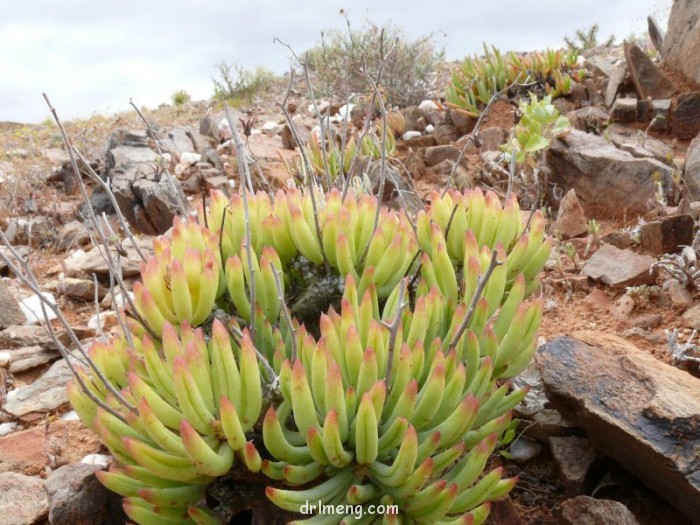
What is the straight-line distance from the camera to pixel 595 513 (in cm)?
219

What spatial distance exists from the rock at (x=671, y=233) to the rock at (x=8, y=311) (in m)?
4.45

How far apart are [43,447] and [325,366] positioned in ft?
6.78

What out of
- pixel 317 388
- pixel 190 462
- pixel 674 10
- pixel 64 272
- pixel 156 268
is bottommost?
pixel 64 272

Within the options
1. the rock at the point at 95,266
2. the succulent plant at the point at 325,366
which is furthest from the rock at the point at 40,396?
the rock at the point at 95,266

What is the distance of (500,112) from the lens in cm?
827

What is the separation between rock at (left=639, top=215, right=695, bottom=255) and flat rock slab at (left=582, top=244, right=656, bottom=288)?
21cm

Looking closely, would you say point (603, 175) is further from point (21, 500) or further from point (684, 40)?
point (21, 500)

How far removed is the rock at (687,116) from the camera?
6.86 meters

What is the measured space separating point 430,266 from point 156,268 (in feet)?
3.25

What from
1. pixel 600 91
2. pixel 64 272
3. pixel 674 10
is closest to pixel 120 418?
pixel 64 272

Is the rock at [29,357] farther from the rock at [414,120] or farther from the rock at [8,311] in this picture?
the rock at [414,120]

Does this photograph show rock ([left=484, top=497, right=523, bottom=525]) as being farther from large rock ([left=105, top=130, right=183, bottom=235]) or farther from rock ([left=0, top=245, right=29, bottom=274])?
rock ([left=0, top=245, right=29, bottom=274])

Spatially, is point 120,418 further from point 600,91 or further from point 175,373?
point 600,91

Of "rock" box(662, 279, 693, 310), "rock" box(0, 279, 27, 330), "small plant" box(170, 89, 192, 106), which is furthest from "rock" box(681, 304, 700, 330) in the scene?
"small plant" box(170, 89, 192, 106)
